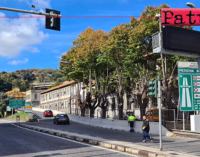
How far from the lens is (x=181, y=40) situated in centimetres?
1150

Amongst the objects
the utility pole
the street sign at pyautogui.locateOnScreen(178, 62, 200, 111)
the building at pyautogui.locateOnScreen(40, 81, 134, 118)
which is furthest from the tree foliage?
the utility pole

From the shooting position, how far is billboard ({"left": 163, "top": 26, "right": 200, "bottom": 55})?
1113cm

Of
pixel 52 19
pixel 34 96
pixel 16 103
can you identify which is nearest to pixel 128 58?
pixel 52 19

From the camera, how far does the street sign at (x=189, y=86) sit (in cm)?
1988

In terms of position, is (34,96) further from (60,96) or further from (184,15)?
(184,15)

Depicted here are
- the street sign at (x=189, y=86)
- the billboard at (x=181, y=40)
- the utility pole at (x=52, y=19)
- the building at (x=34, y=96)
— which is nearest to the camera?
the billboard at (x=181, y=40)

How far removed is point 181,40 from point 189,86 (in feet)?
31.4

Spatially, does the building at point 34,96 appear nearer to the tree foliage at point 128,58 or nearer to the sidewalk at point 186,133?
the tree foliage at point 128,58

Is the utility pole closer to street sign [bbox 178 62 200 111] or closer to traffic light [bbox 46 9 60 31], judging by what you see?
traffic light [bbox 46 9 60 31]

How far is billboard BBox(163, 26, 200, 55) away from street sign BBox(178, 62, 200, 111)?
27.1 ft

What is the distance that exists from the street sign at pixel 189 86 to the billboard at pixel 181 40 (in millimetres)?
8258

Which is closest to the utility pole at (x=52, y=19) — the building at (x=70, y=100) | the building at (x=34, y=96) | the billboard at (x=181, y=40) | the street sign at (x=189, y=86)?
the billboard at (x=181, y=40)

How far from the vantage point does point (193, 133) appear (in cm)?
1827

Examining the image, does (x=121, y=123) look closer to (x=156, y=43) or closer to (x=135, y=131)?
(x=135, y=131)
